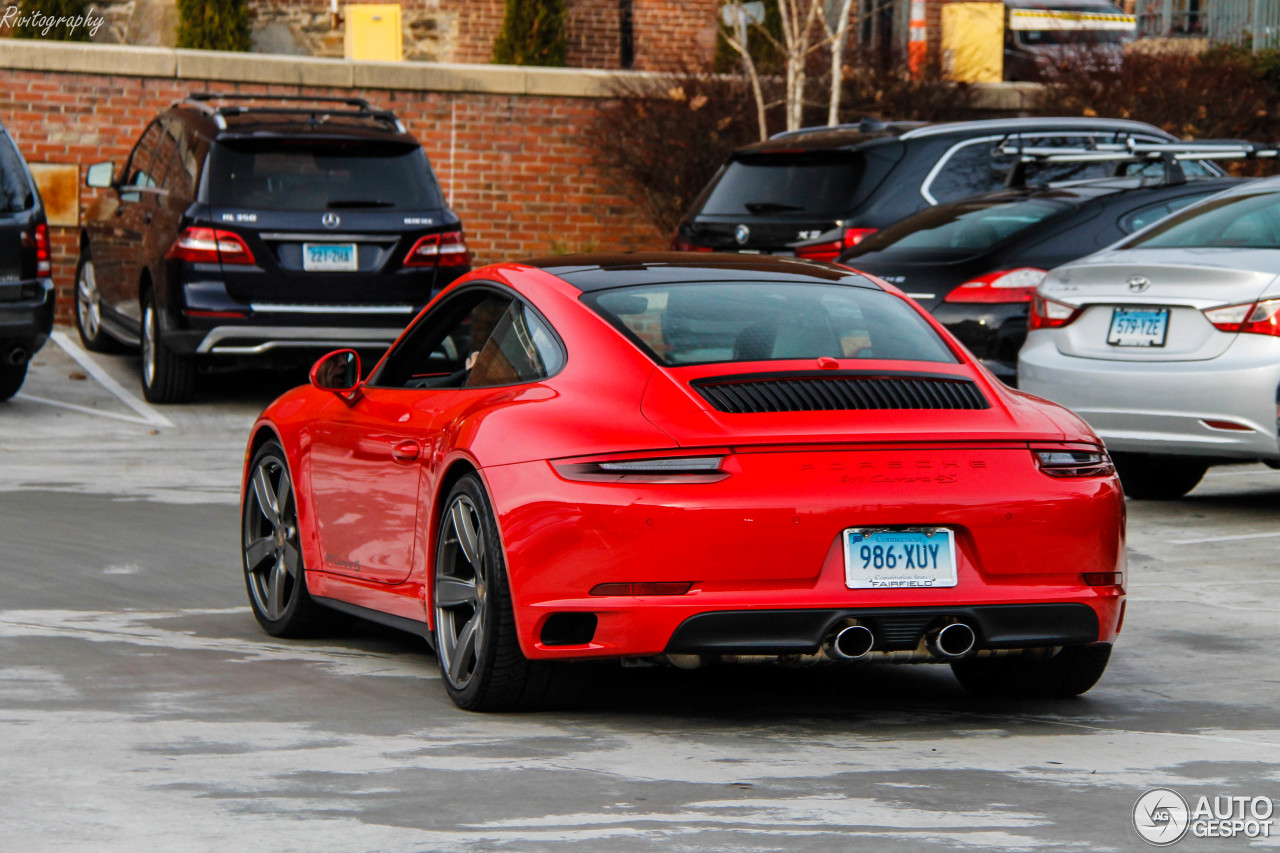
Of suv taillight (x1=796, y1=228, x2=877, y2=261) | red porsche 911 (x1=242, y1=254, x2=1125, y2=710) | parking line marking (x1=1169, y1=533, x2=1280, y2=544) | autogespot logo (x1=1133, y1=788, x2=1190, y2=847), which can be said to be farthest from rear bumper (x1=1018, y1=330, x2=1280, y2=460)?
autogespot logo (x1=1133, y1=788, x2=1190, y2=847)

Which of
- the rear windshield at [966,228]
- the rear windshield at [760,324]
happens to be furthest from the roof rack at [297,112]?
the rear windshield at [760,324]

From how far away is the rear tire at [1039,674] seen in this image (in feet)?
20.3

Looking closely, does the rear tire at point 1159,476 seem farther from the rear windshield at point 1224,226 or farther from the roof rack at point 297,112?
the roof rack at point 297,112

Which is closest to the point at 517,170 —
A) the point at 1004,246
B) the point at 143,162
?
the point at 143,162

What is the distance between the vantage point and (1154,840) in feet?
14.9

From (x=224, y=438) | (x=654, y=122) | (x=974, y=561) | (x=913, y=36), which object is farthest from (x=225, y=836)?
(x=913, y=36)

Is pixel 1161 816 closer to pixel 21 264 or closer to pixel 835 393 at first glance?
pixel 835 393

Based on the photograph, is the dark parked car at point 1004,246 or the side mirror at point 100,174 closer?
the dark parked car at point 1004,246

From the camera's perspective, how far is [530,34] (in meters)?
28.3

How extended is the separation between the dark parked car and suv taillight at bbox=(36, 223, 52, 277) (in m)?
5.49

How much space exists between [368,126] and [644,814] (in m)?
10.7

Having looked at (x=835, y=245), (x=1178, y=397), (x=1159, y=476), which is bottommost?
(x=1159, y=476)

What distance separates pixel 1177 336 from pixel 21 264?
7.80 metres

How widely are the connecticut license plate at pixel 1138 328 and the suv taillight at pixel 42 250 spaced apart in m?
7.38
